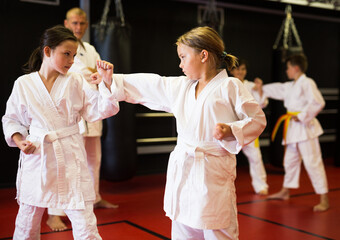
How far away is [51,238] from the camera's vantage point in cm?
280

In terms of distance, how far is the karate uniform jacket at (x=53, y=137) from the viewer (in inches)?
83.0

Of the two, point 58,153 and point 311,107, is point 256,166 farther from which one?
point 58,153

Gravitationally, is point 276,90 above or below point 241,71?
below

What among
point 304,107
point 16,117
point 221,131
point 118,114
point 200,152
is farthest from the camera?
point 118,114

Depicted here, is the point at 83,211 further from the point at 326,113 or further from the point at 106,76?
the point at 326,113

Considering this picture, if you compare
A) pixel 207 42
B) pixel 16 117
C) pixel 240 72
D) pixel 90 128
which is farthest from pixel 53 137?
pixel 240 72

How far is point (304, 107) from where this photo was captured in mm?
3959

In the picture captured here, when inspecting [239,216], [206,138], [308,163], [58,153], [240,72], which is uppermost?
[240,72]

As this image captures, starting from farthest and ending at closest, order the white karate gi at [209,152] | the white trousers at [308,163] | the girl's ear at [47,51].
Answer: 1. the white trousers at [308,163]
2. the girl's ear at [47,51]
3. the white karate gi at [209,152]

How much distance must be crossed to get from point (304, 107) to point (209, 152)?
234 cm

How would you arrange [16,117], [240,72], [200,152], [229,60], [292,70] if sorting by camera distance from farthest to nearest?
[240,72] < [292,70] < [16,117] < [229,60] < [200,152]

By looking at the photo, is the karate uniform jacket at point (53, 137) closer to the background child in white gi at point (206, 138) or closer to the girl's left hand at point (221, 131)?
the background child in white gi at point (206, 138)

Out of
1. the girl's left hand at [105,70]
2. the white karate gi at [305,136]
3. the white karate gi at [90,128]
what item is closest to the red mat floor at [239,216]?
the white karate gi at [305,136]

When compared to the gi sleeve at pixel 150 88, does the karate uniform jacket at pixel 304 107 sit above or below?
below
